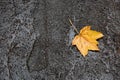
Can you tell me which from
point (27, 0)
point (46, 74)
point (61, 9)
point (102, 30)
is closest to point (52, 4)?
point (61, 9)

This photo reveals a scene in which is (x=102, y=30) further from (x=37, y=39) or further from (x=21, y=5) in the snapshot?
(x=21, y=5)

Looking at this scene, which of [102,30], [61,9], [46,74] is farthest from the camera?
[61,9]

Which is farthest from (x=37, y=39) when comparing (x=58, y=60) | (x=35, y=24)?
(x=58, y=60)

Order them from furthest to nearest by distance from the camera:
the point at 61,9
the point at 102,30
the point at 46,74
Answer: the point at 61,9 → the point at 102,30 → the point at 46,74

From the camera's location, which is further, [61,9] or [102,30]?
[61,9]

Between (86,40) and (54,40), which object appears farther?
(54,40)

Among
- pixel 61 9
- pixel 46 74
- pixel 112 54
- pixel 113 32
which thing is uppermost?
pixel 61 9

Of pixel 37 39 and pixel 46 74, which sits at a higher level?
pixel 37 39
